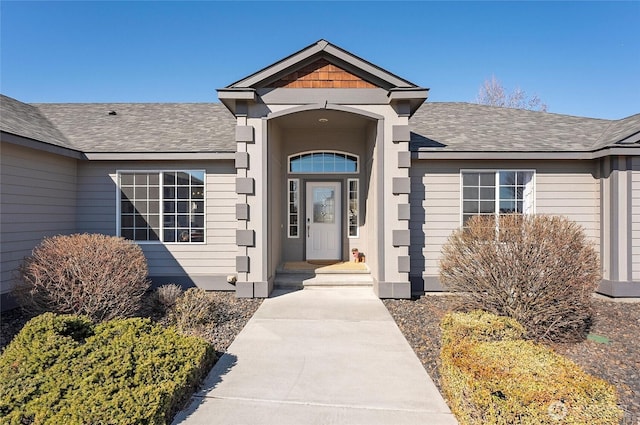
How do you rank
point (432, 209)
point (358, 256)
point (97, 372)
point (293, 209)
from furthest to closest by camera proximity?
point (293, 209) < point (358, 256) < point (432, 209) < point (97, 372)

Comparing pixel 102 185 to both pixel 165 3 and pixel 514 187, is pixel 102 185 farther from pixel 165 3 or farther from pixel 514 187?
pixel 514 187

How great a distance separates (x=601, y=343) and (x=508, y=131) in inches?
222

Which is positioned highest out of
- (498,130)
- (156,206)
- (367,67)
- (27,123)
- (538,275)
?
(367,67)

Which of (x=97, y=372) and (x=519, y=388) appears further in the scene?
(x=97, y=372)

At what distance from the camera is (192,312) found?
5301mm

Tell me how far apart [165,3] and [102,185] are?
16.3 ft

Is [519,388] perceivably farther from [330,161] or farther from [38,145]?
[38,145]

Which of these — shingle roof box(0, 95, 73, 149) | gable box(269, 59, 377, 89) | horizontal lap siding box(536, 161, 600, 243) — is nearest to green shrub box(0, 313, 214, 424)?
shingle roof box(0, 95, 73, 149)

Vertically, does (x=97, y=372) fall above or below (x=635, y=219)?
below

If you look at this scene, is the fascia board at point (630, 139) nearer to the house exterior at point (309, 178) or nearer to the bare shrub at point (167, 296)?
the house exterior at point (309, 178)

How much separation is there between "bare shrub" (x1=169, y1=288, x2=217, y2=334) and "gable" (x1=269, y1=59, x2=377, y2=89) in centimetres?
442

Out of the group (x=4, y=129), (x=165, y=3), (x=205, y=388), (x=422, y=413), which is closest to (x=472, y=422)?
(x=422, y=413)

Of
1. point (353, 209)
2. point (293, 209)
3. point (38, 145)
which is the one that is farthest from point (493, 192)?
point (38, 145)

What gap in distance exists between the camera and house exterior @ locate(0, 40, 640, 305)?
271 inches
